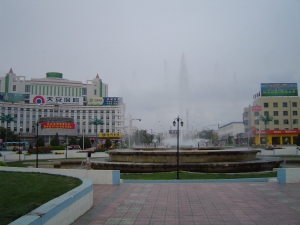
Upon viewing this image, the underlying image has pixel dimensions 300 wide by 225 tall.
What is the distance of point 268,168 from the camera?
1927 cm

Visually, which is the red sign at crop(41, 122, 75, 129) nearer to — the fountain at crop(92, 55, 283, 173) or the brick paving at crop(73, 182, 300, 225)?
the fountain at crop(92, 55, 283, 173)

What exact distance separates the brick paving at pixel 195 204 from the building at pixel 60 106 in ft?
234

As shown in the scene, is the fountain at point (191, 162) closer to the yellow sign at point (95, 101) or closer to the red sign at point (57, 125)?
the red sign at point (57, 125)

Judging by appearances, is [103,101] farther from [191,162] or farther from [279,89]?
[191,162]

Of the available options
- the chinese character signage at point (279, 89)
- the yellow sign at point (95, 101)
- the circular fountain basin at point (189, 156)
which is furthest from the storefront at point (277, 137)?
the circular fountain basin at point (189, 156)

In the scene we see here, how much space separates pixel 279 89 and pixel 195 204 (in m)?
68.2

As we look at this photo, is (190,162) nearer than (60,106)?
Yes

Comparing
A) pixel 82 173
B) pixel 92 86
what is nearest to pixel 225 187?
pixel 82 173

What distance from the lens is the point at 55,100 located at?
86.3 m

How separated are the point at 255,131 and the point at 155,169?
56.9 m

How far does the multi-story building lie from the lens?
223ft

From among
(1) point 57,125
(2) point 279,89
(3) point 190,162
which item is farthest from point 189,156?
(1) point 57,125

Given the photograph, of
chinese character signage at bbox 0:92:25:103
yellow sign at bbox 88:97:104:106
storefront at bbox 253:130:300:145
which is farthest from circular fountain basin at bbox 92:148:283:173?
yellow sign at bbox 88:97:104:106

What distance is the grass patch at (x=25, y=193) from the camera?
5.79m
